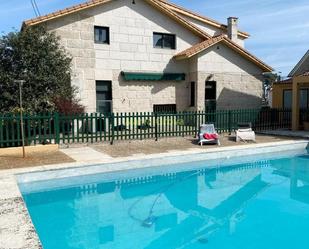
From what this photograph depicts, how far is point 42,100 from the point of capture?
49.2 feet

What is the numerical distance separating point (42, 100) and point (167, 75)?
9117mm

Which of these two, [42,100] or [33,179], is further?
[42,100]

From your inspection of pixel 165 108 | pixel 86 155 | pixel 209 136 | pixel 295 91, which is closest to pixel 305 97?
pixel 295 91

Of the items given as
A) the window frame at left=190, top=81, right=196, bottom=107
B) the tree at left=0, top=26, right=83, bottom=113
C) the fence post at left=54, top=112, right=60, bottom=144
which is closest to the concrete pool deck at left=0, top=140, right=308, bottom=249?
the fence post at left=54, top=112, right=60, bottom=144

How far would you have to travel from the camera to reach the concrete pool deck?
551 cm

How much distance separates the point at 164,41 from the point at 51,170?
46.2 ft

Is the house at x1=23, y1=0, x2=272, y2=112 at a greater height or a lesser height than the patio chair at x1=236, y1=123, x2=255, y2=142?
greater

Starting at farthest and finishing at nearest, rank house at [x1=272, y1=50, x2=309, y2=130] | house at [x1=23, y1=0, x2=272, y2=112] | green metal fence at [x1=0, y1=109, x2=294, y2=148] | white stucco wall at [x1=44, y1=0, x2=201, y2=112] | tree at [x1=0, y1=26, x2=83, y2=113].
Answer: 1. house at [x1=272, y1=50, x2=309, y2=130]
2. house at [x1=23, y1=0, x2=272, y2=112]
3. white stucco wall at [x1=44, y1=0, x2=201, y2=112]
4. tree at [x1=0, y1=26, x2=83, y2=113]
5. green metal fence at [x1=0, y1=109, x2=294, y2=148]

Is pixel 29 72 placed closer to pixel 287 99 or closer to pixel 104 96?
pixel 104 96

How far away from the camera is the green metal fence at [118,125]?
13.5m

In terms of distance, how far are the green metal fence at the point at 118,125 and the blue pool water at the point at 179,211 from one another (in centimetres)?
436

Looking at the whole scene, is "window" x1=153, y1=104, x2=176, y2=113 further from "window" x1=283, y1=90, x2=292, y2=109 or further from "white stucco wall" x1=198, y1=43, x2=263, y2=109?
"window" x1=283, y1=90, x2=292, y2=109

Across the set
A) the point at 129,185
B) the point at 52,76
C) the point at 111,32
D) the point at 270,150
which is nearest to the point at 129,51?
the point at 111,32

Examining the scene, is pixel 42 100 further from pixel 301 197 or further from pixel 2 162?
pixel 301 197
